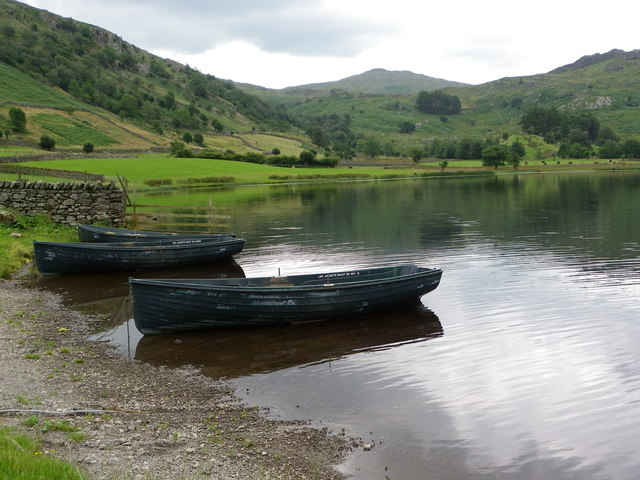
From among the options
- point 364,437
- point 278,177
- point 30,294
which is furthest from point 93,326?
point 278,177

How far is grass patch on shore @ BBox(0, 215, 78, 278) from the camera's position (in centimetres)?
2845

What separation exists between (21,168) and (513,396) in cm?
5218

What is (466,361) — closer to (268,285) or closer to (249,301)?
(249,301)

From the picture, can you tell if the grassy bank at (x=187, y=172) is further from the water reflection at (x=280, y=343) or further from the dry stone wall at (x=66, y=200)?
the water reflection at (x=280, y=343)

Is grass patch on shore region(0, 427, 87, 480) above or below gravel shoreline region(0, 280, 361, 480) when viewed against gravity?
above

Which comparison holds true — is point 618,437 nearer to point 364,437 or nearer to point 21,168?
point 364,437

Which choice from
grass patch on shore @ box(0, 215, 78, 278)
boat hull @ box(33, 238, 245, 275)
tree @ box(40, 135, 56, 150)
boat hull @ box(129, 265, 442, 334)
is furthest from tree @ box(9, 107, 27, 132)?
boat hull @ box(129, 265, 442, 334)

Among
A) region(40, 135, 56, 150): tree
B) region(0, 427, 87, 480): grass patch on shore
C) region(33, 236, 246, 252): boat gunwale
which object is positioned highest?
region(40, 135, 56, 150): tree

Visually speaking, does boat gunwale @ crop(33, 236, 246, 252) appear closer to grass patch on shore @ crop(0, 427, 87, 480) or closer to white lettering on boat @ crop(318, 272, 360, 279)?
white lettering on boat @ crop(318, 272, 360, 279)

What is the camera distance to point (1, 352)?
15.8 m

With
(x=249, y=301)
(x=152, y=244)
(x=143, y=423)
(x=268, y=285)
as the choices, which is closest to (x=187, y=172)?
(x=152, y=244)

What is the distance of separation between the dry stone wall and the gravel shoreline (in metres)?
23.4

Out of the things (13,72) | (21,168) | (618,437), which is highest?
(13,72)

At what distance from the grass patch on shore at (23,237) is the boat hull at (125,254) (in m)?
1.65
